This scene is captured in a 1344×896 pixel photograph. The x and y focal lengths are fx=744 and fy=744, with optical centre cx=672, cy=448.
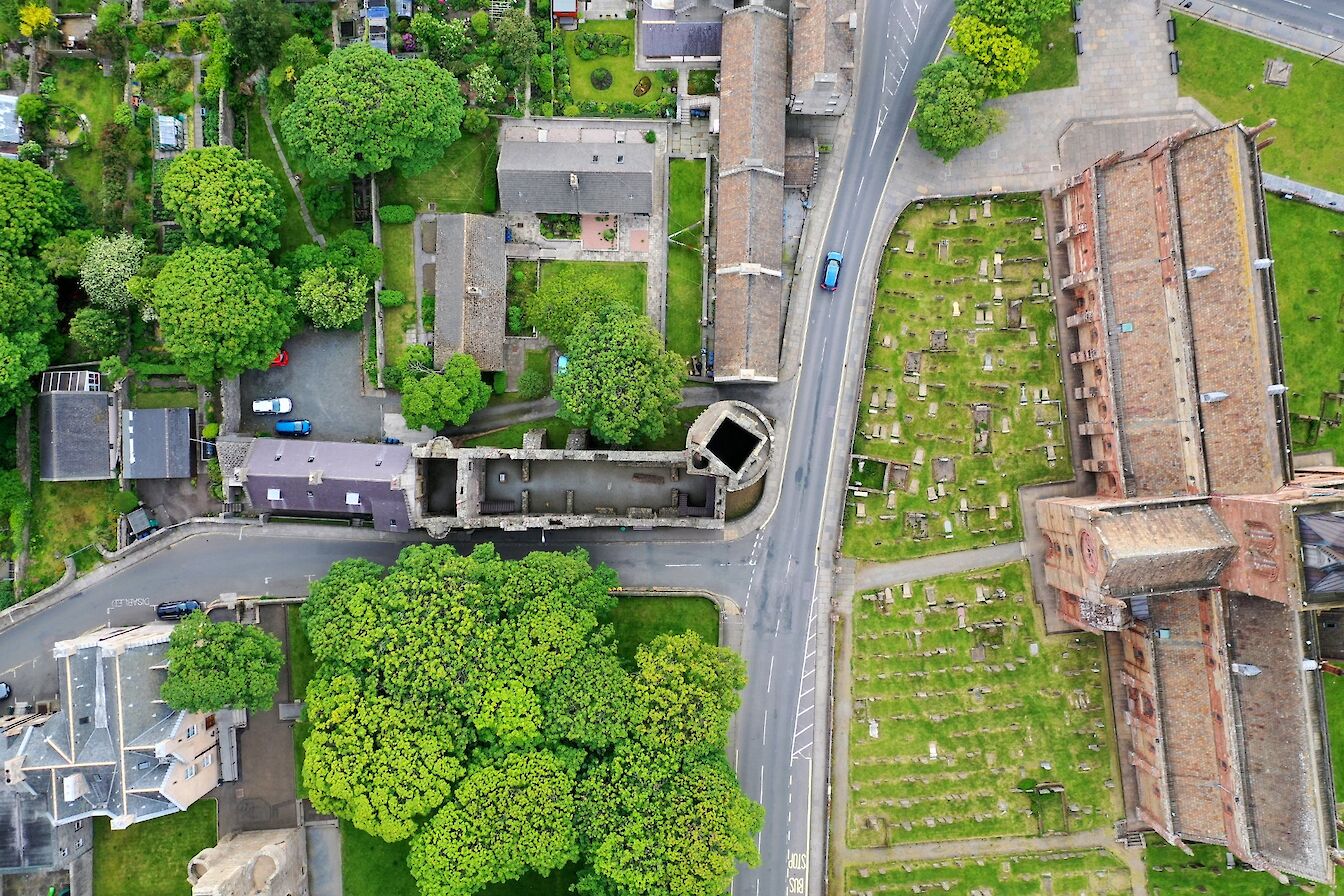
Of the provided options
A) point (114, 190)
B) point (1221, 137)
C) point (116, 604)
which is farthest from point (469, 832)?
point (1221, 137)

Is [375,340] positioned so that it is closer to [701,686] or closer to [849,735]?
[701,686]

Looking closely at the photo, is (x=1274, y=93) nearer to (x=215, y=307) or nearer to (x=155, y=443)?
(x=215, y=307)

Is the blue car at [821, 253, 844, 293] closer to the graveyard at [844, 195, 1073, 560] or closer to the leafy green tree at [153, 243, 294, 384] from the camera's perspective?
the graveyard at [844, 195, 1073, 560]

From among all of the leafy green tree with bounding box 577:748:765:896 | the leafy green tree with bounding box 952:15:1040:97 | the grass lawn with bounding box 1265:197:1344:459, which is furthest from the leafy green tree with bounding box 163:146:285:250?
the grass lawn with bounding box 1265:197:1344:459

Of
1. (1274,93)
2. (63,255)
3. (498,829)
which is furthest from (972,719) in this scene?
(63,255)

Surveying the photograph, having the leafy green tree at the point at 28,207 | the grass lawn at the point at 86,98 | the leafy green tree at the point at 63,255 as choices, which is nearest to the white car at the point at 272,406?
the leafy green tree at the point at 63,255

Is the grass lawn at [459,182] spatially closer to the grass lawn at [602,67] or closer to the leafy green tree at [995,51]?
the grass lawn at [602,67]
